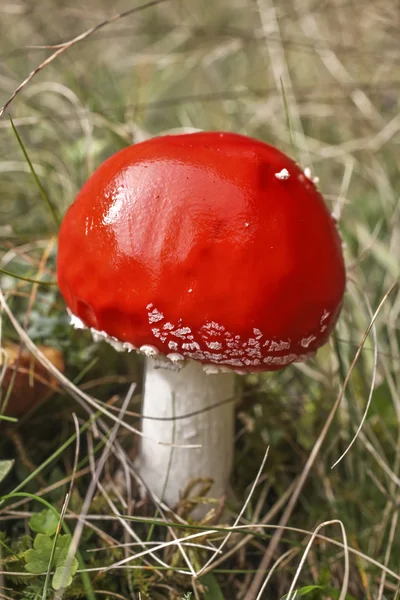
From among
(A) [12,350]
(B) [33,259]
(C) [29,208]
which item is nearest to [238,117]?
(C) [29,208]

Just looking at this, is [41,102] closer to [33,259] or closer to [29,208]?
[29,208]

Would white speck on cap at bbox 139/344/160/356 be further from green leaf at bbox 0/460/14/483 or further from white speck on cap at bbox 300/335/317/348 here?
green leaf at bbox 0/460/14/483

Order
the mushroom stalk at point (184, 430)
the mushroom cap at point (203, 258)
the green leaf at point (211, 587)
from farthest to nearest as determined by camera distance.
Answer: the mushroom stalk at point (184, 430) → the green leaf at point (211, 587) → the mushroom cap at point (203, 258)

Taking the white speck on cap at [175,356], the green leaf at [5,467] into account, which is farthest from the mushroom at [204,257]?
the green leaf at [5,467]

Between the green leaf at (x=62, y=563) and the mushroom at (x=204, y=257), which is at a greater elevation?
the mushroom at (x=204, y=257)

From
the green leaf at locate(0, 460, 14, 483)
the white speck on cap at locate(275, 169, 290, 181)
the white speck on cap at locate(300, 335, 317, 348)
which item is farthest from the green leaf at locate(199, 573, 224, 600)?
the white speck on cap at locate(275, 169, 290, 181)

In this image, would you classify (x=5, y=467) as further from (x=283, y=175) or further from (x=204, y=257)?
(x=283, y=175)

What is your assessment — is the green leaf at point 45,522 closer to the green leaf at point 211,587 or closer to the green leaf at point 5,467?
the green leaf at point 5,467
